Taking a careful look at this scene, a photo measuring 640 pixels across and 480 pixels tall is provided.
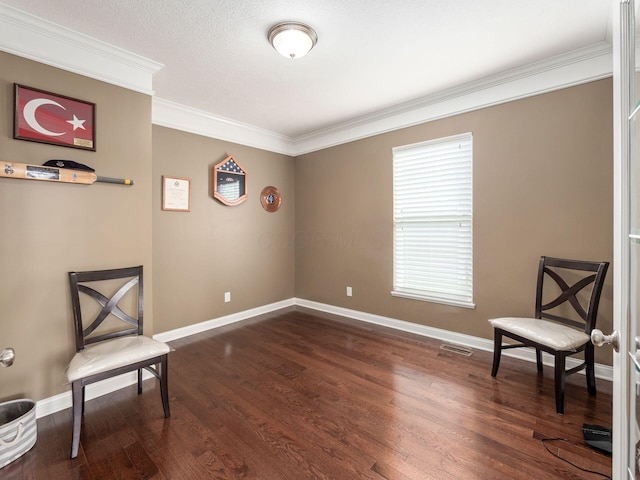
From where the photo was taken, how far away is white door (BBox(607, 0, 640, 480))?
0.81 metres

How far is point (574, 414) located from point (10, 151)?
13.3ft

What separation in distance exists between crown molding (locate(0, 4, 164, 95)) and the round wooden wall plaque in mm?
1995

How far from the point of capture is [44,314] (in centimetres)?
199

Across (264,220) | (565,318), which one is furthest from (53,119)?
(565,318)

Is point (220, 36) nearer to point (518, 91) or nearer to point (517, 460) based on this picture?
point (518, 91)

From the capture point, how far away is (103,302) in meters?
2.12

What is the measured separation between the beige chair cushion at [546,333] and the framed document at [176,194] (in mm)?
3347

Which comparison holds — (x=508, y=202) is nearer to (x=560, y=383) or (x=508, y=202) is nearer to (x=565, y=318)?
(x=565, y=318)

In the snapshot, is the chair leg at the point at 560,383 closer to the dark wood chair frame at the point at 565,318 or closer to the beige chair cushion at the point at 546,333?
the dark wood chair frame at the point at 565,318

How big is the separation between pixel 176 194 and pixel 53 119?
134 centimetres

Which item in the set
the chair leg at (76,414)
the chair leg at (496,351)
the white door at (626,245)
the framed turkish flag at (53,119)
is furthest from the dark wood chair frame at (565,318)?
the framed turkish flag at (53,119)

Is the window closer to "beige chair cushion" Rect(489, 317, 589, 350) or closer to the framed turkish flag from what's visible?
"beige chair cushion" Rect(489, 317, 589, 350)

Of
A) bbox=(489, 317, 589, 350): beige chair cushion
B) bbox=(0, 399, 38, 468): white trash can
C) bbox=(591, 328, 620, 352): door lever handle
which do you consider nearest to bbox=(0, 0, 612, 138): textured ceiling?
bbox=(591, 328, 620, 352): door lever handle

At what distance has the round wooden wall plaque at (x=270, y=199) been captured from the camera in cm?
425
